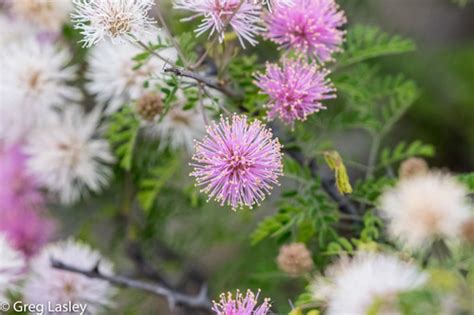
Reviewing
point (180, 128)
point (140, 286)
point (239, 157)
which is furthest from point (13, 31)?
point (239, 157)

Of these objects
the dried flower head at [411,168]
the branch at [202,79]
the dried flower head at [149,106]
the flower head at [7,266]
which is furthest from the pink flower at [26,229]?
the dried flower head at [411,168]

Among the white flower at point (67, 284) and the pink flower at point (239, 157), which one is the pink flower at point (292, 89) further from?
the white flower at point (67, 284)

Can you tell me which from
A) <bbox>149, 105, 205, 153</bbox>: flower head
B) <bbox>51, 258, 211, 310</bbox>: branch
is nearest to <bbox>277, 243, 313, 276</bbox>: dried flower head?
<bbox>51, 258, 211, 310</bbox>: branch

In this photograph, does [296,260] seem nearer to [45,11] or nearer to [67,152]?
[67,152]

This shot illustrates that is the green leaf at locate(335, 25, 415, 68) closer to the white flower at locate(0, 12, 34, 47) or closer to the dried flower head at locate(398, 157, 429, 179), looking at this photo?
the dried flower head at locate(398, 157, 429, 179)

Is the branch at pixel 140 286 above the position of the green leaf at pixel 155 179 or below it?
below

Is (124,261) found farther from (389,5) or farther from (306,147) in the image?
(389,5)
